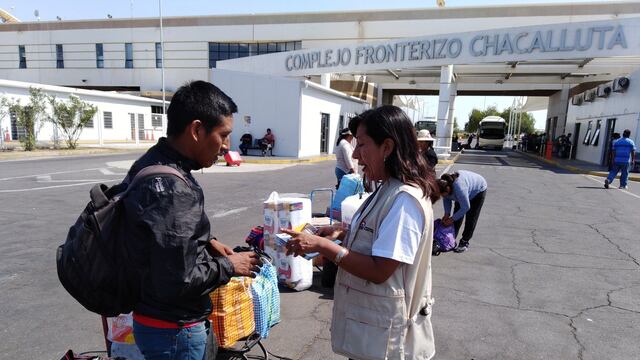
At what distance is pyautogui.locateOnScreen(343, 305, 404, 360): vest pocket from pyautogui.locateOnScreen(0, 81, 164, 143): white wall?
2667 cm

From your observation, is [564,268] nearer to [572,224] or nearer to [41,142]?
[572,224]

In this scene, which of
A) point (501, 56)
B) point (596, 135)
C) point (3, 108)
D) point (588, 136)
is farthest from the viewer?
point (588, 136)

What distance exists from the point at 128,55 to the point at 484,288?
46.8 metres

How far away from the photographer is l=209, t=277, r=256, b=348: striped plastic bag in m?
2.95

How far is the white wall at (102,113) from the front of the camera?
23016 mm

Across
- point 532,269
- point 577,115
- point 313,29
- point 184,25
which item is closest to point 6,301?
point 532,269

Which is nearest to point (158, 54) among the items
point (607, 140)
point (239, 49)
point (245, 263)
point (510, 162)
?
point (239, 49)

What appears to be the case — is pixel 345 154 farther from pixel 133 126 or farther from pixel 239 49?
pixel 239 49

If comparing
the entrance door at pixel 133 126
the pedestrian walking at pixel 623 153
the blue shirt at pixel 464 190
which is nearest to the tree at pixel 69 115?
the entrance door at pixel 133 126

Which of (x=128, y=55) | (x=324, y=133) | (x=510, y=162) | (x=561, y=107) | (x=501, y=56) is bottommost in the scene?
(x=510, y=162)

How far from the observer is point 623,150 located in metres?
12.7

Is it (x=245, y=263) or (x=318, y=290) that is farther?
(x=318, y=290)

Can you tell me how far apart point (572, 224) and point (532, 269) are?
3514mm

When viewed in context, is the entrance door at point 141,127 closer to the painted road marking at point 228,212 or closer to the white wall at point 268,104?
the white wall at point 268,104
